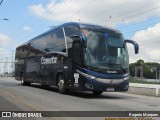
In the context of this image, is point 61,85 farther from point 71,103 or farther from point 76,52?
point 71,103

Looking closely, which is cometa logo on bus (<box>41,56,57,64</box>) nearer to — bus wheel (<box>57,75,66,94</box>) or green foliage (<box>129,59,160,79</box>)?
bus wheel (<box>57,75,66,94</box>)

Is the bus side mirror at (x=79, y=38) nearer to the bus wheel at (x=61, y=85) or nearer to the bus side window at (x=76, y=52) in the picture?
the bus side window at (x=76, y=52)

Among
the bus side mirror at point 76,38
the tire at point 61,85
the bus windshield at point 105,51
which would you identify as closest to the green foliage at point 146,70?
the tire at point 61,85

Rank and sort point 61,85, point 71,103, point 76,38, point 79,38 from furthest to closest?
point 61,85 < point 76,38 < point 79,38 < point 71,103

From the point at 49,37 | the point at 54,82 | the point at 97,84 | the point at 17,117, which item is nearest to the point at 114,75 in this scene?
the point at 97,84

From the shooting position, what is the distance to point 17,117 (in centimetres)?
1145

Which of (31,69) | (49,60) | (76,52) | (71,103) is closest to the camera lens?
(71,103)

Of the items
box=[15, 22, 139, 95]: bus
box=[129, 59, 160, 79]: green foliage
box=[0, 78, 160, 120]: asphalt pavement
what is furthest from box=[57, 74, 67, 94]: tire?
box=[129, 59, 160, 79]: green foliage

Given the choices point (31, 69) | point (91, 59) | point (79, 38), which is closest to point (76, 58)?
point (91, 59)

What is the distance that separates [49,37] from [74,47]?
18.8 feet

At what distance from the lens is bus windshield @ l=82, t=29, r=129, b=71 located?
19719 millimetres

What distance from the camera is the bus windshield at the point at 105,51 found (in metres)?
19.7

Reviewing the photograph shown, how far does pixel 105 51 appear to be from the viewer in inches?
787

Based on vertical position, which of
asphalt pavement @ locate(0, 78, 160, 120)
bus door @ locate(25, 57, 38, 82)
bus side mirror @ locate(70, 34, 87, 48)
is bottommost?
asphalt pavement @ locate(0, 78, 160, 120)
